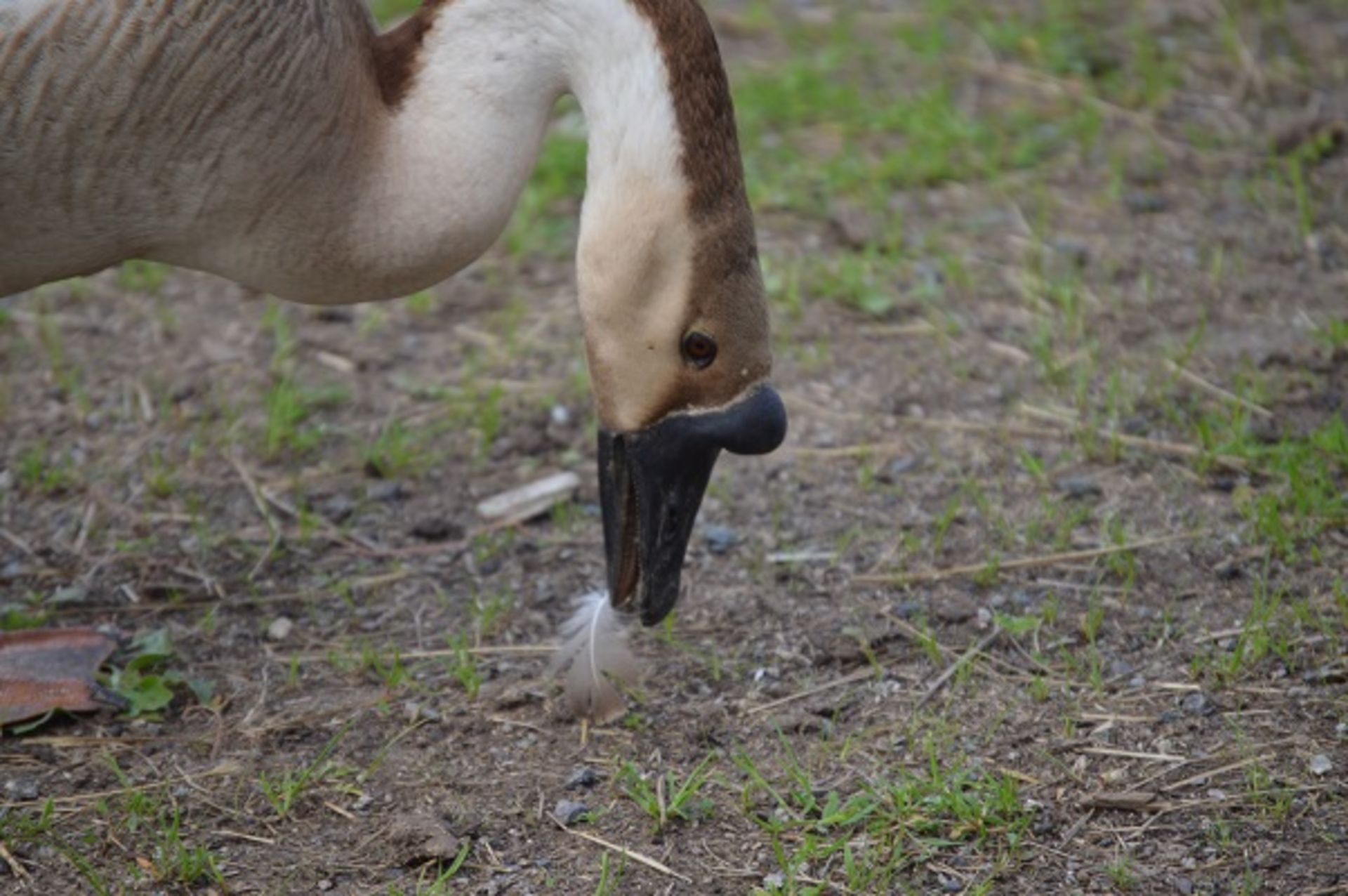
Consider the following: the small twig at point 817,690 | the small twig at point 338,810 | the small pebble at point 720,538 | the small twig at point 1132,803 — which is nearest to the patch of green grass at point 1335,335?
the small pebble at point 720,538

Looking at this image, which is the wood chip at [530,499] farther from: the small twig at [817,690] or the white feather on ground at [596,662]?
the small twig at [817,690]

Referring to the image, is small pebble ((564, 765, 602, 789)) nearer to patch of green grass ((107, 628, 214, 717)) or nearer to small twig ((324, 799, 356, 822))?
small twig ((324, 799, 356, 822))

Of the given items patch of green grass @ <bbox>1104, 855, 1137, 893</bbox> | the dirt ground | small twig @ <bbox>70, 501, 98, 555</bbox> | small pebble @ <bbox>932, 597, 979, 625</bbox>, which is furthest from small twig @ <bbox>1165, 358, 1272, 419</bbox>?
small twig @ <bbox>70, 501, 98, 555</bbox>

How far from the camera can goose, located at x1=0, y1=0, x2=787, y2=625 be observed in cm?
361

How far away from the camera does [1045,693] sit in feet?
13.0

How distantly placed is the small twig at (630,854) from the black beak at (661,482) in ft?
1.72

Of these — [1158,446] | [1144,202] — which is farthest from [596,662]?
[1144,202]

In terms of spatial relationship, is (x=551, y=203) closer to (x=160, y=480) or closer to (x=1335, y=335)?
(x=160, y=480)

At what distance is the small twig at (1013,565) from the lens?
4.43 m

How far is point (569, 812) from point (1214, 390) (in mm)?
2430

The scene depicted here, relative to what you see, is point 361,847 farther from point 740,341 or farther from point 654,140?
point 654,140

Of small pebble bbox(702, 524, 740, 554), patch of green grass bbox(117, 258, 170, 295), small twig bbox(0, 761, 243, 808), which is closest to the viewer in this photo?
small twig bbox(0, 761, 243, 808)

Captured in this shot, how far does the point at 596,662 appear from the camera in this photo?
398 centimetres

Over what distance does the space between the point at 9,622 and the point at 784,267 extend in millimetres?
2656
